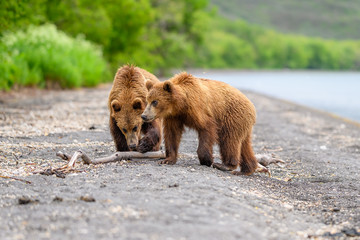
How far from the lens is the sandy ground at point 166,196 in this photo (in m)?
3.86

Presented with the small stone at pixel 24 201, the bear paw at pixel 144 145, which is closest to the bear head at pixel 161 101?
the bear paw at pixel 144 145

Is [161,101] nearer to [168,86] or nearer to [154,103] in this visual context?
[154,103]

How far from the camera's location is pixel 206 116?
20.5 ft

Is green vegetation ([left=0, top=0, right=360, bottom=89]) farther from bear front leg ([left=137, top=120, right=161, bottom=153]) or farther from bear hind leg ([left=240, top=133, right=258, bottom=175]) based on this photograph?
bear hind leg ([left=240, top=133, right=258, bottom=175])

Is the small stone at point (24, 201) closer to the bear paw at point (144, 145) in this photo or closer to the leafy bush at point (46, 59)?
the bear paw at point (144, 145)

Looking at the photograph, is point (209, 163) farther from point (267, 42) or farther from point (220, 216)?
point (267, 42)

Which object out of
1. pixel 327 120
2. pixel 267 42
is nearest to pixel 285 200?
pixel 327 120

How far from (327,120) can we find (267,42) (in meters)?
114

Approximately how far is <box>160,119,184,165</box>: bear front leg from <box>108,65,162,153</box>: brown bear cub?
58 centimetres

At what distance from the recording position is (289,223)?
4.54m

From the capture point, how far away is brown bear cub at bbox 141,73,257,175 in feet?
19.9

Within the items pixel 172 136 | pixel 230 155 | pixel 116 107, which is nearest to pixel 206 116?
pixel 172 136

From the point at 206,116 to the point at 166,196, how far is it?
184cm

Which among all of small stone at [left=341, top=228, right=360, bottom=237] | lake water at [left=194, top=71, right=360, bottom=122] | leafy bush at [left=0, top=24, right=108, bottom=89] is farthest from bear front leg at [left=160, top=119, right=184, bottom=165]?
leafy bush at [left=0, top=24, right=108, bottom=89]
